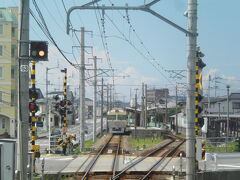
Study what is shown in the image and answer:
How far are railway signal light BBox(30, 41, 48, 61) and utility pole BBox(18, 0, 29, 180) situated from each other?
15 cm

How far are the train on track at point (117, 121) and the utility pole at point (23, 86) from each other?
3593 cm

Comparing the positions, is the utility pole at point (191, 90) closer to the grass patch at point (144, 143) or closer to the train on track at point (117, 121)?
the grass patch at point (144, 143)

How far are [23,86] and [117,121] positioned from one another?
36.0m

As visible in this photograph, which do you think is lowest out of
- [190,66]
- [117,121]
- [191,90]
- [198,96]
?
[117,121]

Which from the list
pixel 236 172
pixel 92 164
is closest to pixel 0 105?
pixel 92 164

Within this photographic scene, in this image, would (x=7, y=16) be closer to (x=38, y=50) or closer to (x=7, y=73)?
(x=7, y=73)

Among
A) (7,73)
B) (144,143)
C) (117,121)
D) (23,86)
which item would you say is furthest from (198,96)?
(117,121)

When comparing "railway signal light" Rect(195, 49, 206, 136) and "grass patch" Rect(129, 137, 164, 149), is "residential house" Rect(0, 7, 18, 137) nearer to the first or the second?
"grass patch" Rect(129, 137, 164, 149)

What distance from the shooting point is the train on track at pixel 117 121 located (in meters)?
44.5

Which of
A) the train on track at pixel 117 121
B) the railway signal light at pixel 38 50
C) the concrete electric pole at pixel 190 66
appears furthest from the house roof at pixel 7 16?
the railway signal light at pixel 38 50

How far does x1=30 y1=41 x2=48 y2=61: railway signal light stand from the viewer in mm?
8656

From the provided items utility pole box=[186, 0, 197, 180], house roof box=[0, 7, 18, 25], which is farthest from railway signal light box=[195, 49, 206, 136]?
house roof box=[0, 7, 18, 25]

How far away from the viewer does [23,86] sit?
8.62 meters

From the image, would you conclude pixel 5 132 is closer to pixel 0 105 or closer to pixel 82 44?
pixel 0 105
